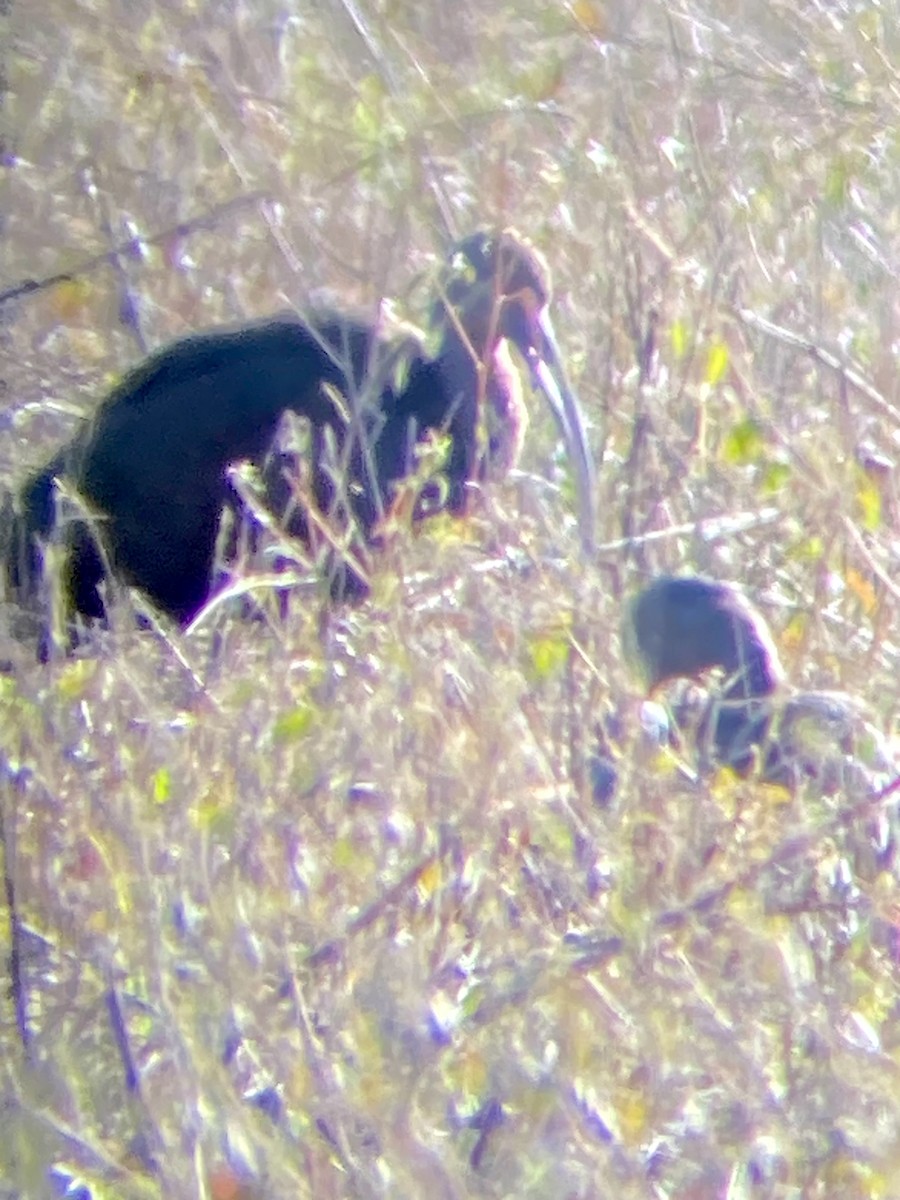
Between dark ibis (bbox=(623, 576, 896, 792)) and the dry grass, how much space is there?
3.1 inches

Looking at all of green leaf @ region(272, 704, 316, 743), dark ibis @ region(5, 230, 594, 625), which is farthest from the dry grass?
dark ibis @ region(5, 230, 594, 625)

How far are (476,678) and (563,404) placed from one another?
0.87m

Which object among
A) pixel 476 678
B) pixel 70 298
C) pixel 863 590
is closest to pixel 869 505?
pixel 863 590

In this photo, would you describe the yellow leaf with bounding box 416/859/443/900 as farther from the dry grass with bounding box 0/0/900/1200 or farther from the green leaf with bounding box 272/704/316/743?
the green leaf with bounding box 272/704/316/743

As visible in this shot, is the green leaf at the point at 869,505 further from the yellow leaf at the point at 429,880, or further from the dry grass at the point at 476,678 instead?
the yellow leaf at the point at 429,880

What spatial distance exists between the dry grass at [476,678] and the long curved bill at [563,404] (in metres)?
0.05

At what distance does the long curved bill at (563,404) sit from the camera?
11.8 ft

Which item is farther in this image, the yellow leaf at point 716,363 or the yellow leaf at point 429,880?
the yellow leaf at point 716,363

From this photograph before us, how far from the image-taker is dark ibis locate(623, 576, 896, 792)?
3014 mm

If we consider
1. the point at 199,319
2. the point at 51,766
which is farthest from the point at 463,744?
the point at 199,319

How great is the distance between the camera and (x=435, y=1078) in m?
2.63

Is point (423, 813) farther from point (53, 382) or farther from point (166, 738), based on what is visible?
point (53, 382)

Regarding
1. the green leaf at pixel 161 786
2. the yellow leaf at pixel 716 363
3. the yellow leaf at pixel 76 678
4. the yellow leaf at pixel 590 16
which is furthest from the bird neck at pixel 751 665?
the yellow leaf at pixel 590 16

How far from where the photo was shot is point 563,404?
12.1 feet
